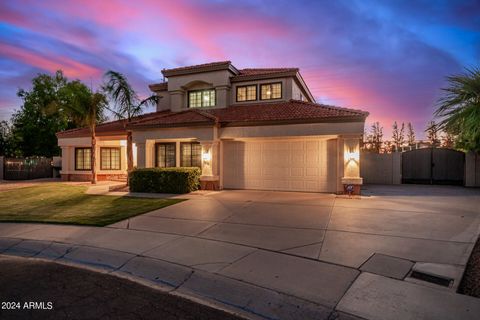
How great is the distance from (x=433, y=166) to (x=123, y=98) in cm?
1956

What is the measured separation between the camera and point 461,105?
378cm

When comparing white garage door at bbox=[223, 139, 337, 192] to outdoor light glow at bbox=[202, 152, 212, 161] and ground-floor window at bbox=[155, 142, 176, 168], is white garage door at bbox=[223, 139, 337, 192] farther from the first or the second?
ground-floor window at bbox=[155, 142, 176, 168]

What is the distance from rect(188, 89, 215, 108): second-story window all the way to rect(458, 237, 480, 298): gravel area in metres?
15.4

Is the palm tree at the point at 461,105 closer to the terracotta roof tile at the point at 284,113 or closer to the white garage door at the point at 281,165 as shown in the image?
the terracotta roof tile at the point at 284,113

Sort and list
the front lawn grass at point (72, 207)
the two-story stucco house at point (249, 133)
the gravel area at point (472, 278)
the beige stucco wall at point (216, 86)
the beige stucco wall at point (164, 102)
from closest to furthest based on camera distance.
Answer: the gravel area at point (472, 278)
the front lawn grass at point (72, 207)
the two-story stucco house at point (249, 133)
the beige stucco wall at point (216, 86)
the beige stucco wall at point (164, 102)

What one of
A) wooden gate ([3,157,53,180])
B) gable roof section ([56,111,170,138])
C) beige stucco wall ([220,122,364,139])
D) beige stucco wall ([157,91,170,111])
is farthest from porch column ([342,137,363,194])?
wooden gate ([3,157,53,180])

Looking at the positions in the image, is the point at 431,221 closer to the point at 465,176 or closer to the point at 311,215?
the point at 311,215

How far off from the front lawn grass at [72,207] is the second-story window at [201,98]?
8.56 m

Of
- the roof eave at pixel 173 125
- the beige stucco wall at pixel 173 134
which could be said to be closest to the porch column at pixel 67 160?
the roof eave at pixel 173 125

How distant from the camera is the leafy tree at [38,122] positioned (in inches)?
1296

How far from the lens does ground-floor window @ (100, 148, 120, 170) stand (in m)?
20.8

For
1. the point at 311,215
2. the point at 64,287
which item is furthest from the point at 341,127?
the point at 64,287

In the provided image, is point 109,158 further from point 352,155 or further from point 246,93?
point 352,155

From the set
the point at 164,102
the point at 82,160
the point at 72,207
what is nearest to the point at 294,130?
the point at 72,207
